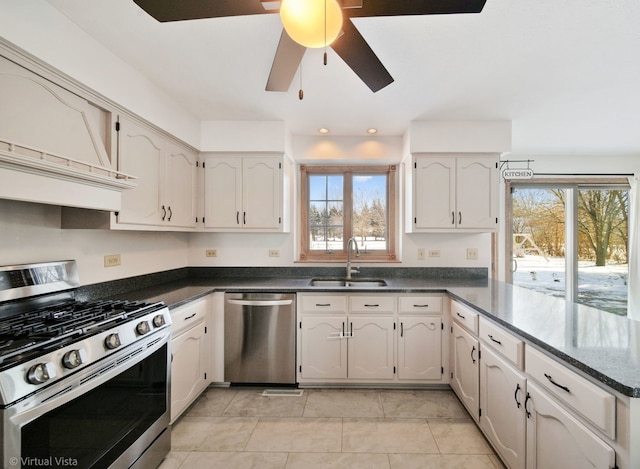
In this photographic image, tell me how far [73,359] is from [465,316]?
2278 mm

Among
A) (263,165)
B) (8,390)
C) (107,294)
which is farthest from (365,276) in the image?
(8,390)

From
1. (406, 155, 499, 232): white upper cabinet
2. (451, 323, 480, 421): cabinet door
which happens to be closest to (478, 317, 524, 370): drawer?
(451, 323, 480, 421): cabinet door

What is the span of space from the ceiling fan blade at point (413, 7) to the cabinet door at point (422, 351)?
215 cm

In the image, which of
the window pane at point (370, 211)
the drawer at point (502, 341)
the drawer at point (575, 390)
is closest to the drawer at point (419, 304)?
the drawer at point (502, 341)

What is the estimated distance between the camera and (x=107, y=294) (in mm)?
2105

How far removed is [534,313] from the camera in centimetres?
175

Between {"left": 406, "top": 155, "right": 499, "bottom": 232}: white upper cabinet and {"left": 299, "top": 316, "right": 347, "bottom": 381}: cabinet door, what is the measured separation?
3.95 feet

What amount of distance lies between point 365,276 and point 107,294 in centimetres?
225

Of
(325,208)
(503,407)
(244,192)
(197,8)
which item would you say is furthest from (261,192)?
(503,407)

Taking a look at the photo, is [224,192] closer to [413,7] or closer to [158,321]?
[158,321]

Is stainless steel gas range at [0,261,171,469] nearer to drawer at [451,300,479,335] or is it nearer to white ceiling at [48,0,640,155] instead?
white ceiling at [48,0,640,155]

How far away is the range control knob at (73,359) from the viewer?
1.13 m

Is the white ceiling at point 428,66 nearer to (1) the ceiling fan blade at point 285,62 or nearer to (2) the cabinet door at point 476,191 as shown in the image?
(1) the ceiling fan blade at point 285,62

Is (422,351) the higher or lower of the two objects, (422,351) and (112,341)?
the lower
